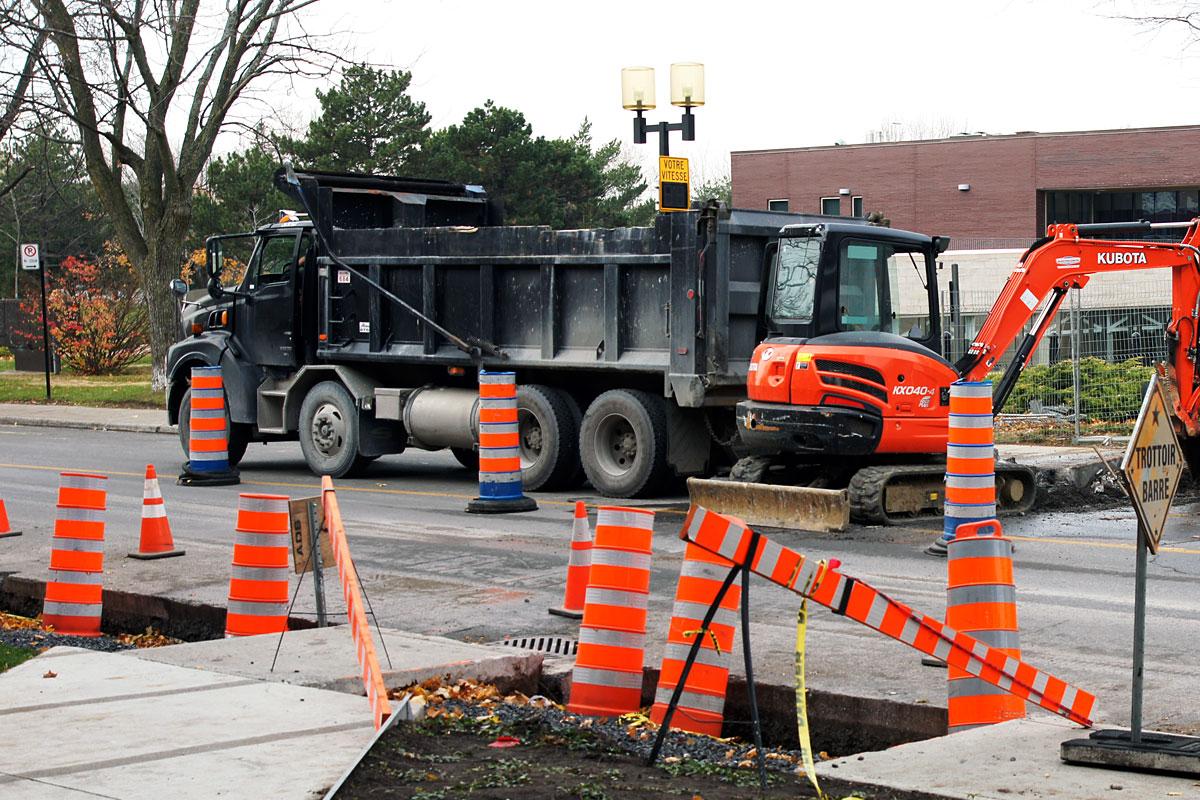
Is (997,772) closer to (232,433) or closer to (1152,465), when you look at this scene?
(1152,465)

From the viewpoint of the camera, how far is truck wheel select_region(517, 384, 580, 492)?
1675 centimetres

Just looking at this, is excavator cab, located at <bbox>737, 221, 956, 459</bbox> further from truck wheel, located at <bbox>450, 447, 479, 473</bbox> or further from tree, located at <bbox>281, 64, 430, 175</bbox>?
tree, located at <bbox>281, 64, 430, 175</bbox>

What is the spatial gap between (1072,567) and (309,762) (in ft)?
23.4

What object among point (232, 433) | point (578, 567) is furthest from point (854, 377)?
point (232, 433)

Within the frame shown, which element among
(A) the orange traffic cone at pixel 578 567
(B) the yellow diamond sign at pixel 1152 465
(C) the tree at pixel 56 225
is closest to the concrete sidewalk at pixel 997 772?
(B) the yellow diamond sign at pixel 1152 465

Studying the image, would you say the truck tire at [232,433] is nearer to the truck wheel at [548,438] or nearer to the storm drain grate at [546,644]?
the truck wheel at [548,438]

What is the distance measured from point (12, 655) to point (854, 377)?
7.82 metres

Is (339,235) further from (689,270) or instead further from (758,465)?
(758,465)

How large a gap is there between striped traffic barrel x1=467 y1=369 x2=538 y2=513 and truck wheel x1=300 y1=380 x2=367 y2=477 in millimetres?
4037

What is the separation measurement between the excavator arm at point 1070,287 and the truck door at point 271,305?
877 centimetres

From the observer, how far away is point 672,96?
18469mm

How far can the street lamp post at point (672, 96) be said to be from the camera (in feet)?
60.5

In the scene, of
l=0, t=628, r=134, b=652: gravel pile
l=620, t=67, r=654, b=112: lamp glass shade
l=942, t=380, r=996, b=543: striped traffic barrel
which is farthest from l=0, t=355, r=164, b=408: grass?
l=942, t=380, r=996, b=543: striped traffic barrel

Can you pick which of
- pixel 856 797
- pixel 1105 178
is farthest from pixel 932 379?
pixel 1105 178
